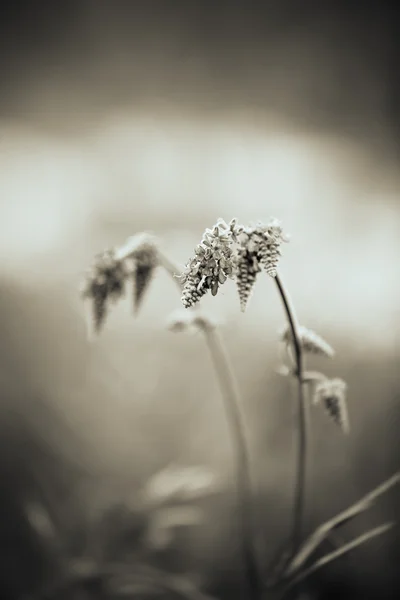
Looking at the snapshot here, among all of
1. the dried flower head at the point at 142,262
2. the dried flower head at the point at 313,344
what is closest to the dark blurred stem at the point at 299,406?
the dried flower head at the point at 313,344

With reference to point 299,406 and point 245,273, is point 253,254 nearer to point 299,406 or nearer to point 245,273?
point 245,273

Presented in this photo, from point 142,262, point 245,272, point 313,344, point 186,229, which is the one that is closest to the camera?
point 245,272

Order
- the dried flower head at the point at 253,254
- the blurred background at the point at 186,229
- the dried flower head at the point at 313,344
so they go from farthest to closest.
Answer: the blurred background at the point at 186,229, the dried flower head at the point at 313,344, the dried flower head at the point at 253,254

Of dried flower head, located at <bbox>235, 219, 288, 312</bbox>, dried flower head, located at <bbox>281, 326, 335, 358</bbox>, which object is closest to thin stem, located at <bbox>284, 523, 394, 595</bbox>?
dried flower head, located at <bbox>281, 326, 335, 358</bbox>

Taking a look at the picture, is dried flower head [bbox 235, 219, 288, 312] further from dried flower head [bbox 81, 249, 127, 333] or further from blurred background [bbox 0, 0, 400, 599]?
blurred background [bbox 0, 0, 400, 599]

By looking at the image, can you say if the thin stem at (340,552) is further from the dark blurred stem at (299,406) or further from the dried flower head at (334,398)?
the dried flower head at (334,398)

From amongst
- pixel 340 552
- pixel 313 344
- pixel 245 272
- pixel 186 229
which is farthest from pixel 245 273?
pixel 186 229
